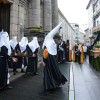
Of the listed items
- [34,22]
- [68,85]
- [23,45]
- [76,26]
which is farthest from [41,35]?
[76,26]

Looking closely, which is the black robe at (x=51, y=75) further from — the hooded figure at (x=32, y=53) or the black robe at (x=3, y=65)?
the hooded figure at (x=32, y=53)

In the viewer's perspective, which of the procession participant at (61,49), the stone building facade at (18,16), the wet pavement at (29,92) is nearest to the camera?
the wet pavement at (29,92)

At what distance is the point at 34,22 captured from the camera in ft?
41.0

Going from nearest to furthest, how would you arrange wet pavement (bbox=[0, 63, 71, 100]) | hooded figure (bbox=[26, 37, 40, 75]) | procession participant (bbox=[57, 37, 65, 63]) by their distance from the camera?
wet pavement (bbox=[0, 63, 71, 100]), hooded figure (bbox=[26, 37, 40, 75]), procession participant (bbox=[57, 37, 65, 63])

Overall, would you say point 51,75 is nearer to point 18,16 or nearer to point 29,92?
point 29,92

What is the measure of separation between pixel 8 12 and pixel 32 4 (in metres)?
3.18

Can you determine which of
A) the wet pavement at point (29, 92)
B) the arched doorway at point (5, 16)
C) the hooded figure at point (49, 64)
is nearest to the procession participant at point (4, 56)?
the wet pavement at point (29, 92)

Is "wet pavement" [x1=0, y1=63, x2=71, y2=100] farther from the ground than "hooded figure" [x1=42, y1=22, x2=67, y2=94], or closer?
closer

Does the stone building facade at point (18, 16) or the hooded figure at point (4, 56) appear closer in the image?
the hooded figure at point (4, 56)

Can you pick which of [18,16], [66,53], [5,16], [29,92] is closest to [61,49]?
[66,53]

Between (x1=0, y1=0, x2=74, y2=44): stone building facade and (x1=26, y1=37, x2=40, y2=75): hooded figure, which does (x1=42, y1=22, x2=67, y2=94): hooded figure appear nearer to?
(x1=26, y1=37, x2=40, y2=75): hooded figure

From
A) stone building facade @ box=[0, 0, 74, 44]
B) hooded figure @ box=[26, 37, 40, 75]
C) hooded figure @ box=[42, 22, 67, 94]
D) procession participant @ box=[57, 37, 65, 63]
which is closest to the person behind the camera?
hooded figure @ box=[42, 22, 67, 94]

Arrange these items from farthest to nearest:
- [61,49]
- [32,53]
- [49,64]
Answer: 1. [61,49]
2. [32,53]
3. [49,64]

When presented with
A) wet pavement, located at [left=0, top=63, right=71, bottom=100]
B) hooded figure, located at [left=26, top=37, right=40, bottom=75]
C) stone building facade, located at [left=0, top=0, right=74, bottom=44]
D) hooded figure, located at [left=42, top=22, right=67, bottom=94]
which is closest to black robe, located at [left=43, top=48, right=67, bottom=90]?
hooded figure, located at [left=42, top=22, right=67, bottom=94]
